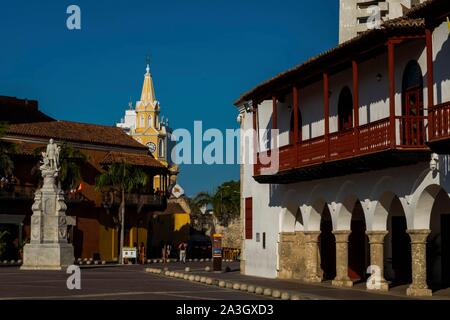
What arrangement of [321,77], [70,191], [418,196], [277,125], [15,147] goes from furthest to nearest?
[70,191], [15,147], [277,125], [321,77], [418,196]

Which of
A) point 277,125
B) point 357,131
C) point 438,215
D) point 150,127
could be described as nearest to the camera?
point 357,131

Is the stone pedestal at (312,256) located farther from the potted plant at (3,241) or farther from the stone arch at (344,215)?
the potted plant at (3,241)

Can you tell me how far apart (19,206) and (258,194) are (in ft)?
93.4

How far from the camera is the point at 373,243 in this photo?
1067 inches

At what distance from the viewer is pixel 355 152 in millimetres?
26062

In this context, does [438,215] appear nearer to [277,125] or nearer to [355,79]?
[355,79]

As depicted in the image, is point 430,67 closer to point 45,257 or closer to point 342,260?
point 342,260

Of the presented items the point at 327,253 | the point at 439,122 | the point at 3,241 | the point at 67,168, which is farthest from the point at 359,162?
the point at 67,168

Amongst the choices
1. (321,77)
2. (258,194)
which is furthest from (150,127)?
(321,77)

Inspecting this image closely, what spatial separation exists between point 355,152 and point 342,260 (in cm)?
478

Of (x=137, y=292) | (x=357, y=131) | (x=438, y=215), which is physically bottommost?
(x=137, y=292)

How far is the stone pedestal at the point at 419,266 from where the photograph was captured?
24438 mm

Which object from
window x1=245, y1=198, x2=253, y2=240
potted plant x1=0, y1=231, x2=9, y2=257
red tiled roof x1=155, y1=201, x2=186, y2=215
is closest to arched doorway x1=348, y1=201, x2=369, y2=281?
window x1=245, y1=198, x2=253, y2=240

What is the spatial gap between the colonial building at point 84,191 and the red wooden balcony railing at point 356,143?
33.7 meters
